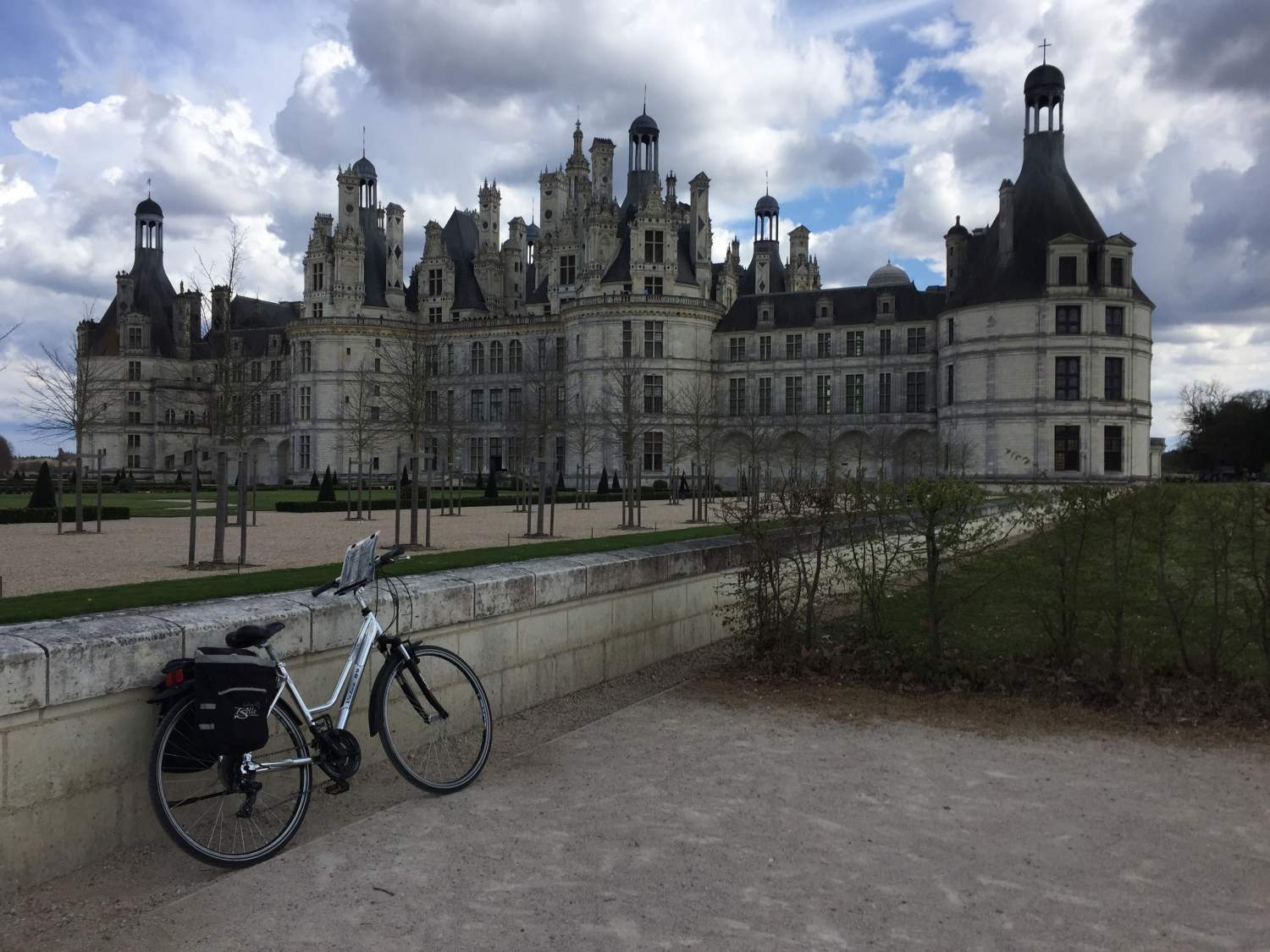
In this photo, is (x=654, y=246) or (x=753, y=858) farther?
(x=654, y=246)

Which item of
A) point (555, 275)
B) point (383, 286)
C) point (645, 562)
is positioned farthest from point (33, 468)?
point (645, 562)

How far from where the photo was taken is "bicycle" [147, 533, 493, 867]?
4.04 meters

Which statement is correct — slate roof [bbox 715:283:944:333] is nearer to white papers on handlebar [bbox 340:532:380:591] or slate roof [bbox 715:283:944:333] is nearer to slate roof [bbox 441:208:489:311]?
slate roof [bbox 441:208:489:311]

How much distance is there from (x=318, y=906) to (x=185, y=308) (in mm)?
88192

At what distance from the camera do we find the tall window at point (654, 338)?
185 feet

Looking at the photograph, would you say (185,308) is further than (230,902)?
Yes

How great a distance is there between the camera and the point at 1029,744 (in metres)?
6.21

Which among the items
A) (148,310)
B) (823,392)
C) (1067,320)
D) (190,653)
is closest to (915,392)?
(823,392)

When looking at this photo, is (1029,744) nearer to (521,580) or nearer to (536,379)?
(521,580)

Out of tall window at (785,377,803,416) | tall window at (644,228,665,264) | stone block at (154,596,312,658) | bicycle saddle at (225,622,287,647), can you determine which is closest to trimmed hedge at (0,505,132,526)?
stone block at (154,596,312,658)

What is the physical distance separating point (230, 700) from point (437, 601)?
207 centimetres

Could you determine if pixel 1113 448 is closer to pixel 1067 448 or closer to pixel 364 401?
pixel 1067 448

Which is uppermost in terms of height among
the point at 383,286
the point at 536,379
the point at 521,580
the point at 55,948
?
the point at 383,286

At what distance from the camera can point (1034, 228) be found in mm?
48938
